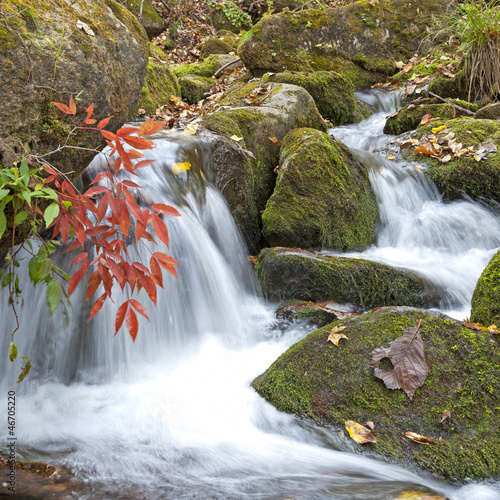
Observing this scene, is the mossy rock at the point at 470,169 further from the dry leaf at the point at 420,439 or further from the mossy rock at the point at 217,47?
the mossy rock at the point at 217,47

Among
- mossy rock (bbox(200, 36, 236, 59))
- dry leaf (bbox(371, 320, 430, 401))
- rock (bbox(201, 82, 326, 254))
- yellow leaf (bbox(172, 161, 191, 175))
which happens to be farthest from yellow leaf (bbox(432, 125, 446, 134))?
mossy rock (bbox(200, 36, 236, 59))

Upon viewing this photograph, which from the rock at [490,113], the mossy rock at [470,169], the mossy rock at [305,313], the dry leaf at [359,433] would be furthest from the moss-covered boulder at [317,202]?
the rock at [490,113]

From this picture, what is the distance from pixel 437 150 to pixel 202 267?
3657 millimetres

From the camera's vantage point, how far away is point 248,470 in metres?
2.20

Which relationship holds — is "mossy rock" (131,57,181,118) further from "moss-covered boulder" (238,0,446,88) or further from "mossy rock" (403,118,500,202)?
"mossy rock" (403,118,500,202)

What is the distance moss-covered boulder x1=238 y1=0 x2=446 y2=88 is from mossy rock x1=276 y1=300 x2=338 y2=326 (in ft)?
19.5

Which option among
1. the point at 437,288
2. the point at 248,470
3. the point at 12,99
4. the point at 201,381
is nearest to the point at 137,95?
the point at 12,99

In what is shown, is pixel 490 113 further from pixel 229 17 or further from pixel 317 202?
pixel 229 17

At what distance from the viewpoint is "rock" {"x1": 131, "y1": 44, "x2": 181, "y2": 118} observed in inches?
258

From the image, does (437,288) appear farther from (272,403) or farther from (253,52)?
(253,52)

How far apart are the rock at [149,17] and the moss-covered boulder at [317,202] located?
9885 millimetres

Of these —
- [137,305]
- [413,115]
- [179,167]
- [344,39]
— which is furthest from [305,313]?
[344,39]

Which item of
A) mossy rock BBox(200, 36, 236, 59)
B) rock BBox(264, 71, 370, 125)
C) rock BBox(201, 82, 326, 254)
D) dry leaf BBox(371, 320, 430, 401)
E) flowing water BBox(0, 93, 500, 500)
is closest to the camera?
flowing water BBox(0, 93, 500, 500)

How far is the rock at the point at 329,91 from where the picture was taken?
7188mm
